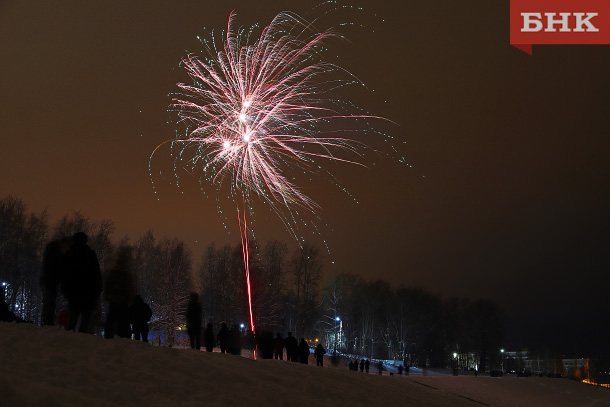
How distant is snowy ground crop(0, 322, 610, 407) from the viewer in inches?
321

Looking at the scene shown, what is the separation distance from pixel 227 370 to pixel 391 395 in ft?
20.8

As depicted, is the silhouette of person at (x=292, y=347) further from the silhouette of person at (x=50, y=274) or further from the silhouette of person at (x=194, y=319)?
the silhouette of person at (x=50, y=274)

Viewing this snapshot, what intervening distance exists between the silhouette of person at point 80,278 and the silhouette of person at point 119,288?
1.67 meters

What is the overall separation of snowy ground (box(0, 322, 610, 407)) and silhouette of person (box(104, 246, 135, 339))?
2.60 metres

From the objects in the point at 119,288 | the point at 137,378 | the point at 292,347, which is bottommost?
the point at 137,378

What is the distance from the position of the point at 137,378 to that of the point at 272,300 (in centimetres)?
4905

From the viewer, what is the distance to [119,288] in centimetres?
1498

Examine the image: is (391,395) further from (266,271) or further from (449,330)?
(449,330)

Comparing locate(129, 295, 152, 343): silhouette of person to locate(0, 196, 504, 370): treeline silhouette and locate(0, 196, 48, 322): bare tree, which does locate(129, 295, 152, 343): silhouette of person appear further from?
locate(0, 196, 48, 322): bare tree

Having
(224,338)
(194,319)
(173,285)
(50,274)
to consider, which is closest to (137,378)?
(50,274)

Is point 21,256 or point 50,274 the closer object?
point 50,274

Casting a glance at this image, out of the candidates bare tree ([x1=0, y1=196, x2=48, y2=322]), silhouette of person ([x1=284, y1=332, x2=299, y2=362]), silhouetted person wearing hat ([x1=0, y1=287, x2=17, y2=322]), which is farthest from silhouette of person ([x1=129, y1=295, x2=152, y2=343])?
bare tree ([x1=0, y1=196, x2=48, y2=322])

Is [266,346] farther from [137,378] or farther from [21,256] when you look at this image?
[21,256]

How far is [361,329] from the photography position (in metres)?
84.7
